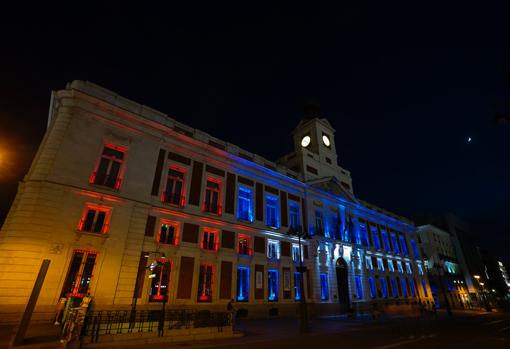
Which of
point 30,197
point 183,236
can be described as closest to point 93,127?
point 30,197

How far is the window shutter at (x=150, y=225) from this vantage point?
1819cm

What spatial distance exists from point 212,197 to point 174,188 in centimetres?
359

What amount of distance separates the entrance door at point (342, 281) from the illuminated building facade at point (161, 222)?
0.58 ft

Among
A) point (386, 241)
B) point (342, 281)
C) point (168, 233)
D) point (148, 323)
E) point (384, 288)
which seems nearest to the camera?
point (148, 323)

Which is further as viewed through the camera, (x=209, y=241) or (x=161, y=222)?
(x=209, y=241)

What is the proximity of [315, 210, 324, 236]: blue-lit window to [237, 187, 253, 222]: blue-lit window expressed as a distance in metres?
9.33

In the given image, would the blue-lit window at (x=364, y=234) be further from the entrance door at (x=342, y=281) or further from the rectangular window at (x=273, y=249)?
the rectangular window at (x=273, y=249)

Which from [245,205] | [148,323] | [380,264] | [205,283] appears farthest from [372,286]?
[148,323]

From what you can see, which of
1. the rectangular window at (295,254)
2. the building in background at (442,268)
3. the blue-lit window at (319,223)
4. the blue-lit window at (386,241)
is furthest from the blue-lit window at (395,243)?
the rectangular window at (295,254)

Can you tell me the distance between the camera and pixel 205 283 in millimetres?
19859

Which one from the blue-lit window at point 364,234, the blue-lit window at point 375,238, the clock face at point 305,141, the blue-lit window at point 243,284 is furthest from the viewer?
the blue-lit window at point 375,238

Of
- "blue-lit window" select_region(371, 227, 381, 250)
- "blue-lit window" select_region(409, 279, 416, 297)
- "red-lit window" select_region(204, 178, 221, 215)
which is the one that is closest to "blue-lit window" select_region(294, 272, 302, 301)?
"red-lit window" select_region(204, 178, 221, 215)

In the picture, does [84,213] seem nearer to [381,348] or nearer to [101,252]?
[101,252]

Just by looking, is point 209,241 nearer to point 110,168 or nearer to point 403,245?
point 110,168
